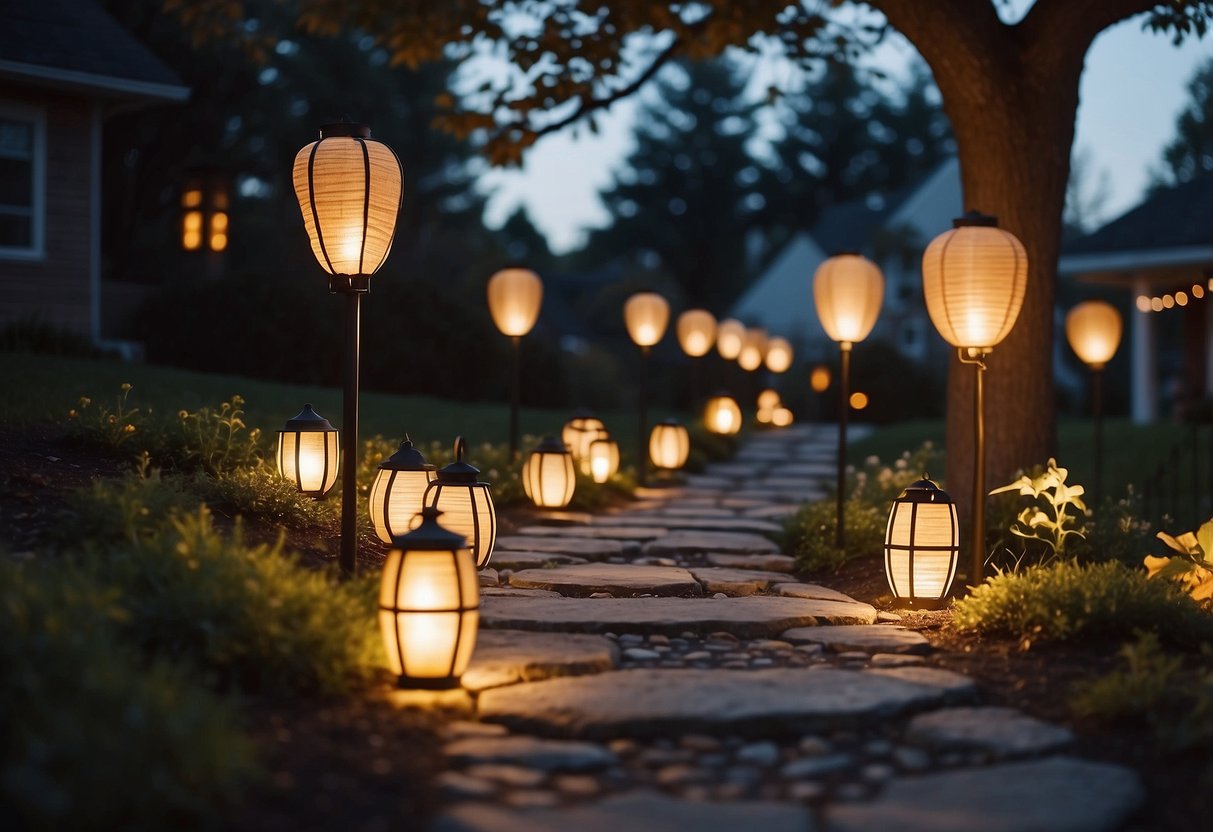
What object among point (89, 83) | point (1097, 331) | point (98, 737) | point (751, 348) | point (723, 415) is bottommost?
point (98, 737)

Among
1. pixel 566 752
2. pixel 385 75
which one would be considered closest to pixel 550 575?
pixel 566 752

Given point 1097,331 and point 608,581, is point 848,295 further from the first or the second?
point 1097,331

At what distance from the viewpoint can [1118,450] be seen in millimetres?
14312

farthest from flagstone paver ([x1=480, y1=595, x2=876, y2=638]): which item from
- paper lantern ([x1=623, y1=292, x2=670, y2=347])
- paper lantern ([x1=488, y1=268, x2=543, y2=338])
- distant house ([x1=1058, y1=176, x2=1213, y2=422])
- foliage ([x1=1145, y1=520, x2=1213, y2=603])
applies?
distant house ([x1=1058, y1=176, x2=1213, y2=422])

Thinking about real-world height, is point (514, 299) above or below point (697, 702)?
above

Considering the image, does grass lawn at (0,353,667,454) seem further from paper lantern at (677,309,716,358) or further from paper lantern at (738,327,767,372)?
paper lantern at (738,327,767,372)

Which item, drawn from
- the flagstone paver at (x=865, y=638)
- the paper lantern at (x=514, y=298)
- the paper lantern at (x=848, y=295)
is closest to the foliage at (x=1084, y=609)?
the flagstone paver at (x=865, y=638)

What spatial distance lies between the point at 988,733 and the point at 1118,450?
11.9 metres

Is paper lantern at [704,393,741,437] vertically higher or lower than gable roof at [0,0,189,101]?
lower

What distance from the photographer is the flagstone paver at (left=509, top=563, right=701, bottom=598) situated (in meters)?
5.66

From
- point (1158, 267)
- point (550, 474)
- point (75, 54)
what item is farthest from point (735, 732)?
point (1158, 267)

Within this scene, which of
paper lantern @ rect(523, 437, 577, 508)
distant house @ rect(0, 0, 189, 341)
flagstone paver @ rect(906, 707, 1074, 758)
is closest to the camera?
flagstone paver @ rect(906, 707, 1074, 758)

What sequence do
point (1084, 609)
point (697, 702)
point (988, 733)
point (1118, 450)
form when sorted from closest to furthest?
point (988, 733), point (697, 702), point (1084, 609), point (1118, 450)

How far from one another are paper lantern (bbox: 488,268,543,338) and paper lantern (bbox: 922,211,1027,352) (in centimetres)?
475
